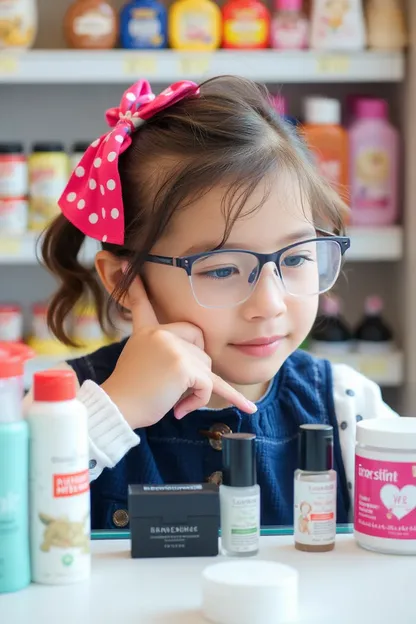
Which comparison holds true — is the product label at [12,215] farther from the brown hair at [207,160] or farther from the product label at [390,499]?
the product label at [390,499]

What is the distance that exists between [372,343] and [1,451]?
1.63 m

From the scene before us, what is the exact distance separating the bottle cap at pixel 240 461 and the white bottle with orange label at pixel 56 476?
0.12m

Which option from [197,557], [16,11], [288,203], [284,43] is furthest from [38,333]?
[197,557]

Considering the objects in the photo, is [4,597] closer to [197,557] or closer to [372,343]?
[197,557]

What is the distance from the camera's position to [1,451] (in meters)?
0.69

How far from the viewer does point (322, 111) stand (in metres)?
2.13

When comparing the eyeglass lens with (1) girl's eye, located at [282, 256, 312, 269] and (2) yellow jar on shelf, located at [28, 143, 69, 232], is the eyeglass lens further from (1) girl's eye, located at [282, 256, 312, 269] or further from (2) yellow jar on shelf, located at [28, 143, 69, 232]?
(2) yellow jar on shelf, located at [28, 143, 69, 232]

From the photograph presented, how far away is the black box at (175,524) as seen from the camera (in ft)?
2.55

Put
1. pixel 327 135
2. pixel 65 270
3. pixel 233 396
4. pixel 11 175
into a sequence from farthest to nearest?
pixel 327 135, pixel 11 175, pixel 65 270, pixel 233 396

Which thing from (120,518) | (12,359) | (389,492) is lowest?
(120,518)

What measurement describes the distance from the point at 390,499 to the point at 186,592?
0.19 meters

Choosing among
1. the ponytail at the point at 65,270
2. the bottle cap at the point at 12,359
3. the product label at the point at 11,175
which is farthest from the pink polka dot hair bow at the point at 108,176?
the product label at the point at 11,175

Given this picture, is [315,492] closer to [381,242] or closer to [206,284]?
[206,284]

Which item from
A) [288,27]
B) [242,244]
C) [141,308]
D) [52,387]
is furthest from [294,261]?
[288,27]
